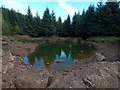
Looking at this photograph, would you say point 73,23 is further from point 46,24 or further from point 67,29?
point 46,24

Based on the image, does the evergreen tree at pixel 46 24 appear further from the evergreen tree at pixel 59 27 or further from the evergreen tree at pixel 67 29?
the evergreen tree at pixel 67 29

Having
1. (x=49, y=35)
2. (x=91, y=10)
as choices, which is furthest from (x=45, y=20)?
(x=91, y=10)

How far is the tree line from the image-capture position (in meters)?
37.3

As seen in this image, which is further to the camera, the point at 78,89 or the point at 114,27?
the point at 114,27

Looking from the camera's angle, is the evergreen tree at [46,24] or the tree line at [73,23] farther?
the evergreen tree at [46,24]

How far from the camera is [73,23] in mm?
49781

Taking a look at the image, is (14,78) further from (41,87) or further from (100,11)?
(100,11)

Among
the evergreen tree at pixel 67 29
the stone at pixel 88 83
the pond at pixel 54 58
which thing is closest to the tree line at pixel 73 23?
the evergreen tree at pixel 67 29

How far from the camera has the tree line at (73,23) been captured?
3728cm

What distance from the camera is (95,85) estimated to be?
35.3ft

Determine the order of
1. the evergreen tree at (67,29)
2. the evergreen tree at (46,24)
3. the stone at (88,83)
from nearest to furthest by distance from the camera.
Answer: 1. the stone at (88,83)
2. the evergreen tree at (67,29)
3. the evergreen tree at (46,24)

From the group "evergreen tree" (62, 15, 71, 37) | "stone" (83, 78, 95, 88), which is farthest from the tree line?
"stone" (83, 78, 95, 88)

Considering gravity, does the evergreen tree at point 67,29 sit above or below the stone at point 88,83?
above

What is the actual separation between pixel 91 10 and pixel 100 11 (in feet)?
12.0
